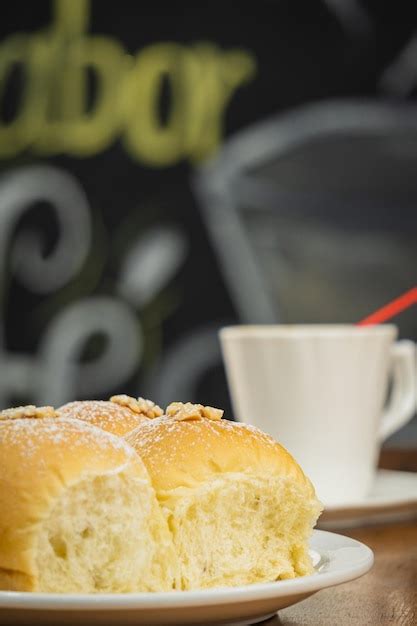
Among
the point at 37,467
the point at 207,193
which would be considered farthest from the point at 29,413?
the point at 207,193

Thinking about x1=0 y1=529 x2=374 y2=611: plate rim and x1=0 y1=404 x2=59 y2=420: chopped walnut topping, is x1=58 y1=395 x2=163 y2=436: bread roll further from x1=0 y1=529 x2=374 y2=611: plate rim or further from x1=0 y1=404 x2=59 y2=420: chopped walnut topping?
x1=0 y1=529 x2=374 y2=611: plate rim

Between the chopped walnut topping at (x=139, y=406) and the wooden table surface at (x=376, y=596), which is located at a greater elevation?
the chopped walnut topping at (x=139, y=406)

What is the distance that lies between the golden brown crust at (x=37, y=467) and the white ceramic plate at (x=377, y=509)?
1.08ft

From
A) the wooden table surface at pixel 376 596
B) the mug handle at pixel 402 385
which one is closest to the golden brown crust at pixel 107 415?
the wooden table surface at pixel 376 596

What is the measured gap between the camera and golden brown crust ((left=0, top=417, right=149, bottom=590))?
54cm

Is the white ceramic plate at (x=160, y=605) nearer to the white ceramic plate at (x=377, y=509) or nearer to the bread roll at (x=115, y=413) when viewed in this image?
the bread roll at (x=115, y=413)

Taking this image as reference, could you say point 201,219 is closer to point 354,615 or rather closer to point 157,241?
point 157,241

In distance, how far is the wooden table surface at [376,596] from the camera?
24.1 inches

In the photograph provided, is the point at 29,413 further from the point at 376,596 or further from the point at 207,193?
the point at 207,193

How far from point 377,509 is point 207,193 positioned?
2.15 m

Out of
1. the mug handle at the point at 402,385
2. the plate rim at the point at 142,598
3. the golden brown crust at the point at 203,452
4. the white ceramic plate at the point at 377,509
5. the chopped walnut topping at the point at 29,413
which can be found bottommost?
the white ceramic plate at the point at 377,509

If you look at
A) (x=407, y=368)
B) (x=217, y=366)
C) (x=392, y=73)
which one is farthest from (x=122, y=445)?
(x=392, y=73)

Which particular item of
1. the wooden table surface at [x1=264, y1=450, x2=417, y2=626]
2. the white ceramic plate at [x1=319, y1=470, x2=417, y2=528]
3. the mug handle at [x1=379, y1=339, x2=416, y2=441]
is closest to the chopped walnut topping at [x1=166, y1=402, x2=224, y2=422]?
the wooden table surface at [x1=264, y1=450, x2=417, y2=626]

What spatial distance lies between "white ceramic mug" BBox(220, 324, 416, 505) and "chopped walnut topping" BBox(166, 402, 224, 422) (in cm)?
32
